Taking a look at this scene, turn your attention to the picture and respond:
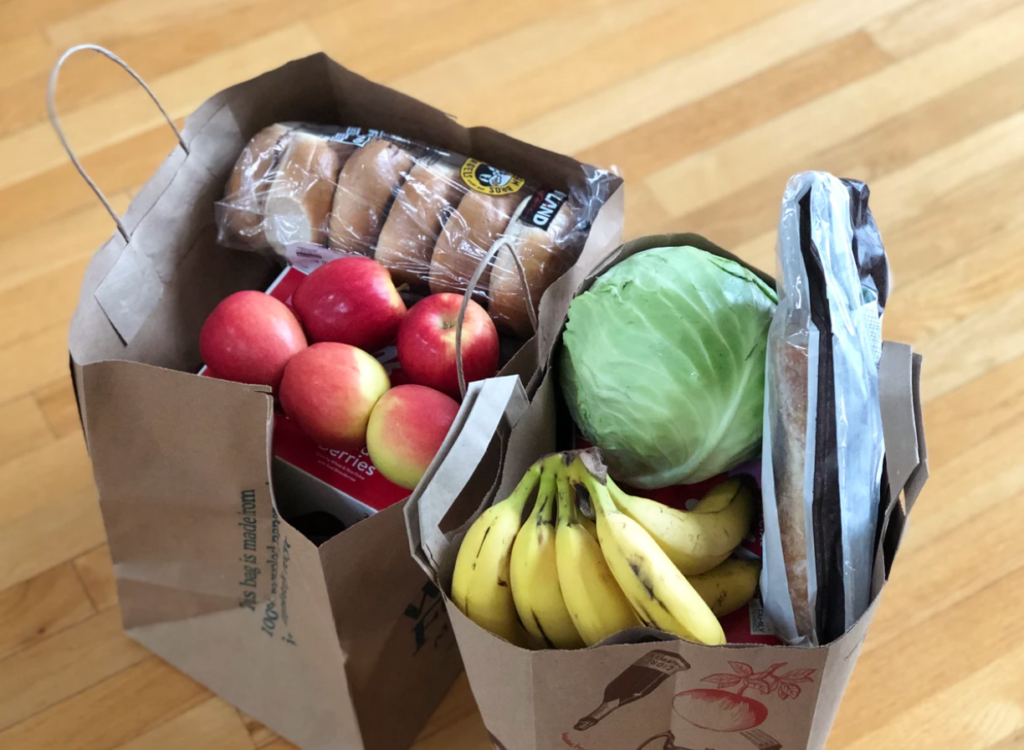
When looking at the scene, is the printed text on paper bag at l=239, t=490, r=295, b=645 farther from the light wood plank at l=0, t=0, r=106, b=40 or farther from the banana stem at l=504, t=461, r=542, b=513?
the light wood plank at l=0, t=0, r=106, b=40

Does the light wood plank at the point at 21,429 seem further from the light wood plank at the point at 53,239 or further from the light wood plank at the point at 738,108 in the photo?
the light wood plank at the point at 738,108

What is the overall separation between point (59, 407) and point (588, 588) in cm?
88

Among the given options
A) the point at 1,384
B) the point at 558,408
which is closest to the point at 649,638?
the point at 558,408

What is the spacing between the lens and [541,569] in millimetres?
672

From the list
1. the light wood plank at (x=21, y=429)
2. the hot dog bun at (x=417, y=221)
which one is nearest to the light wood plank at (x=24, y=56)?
the light wood plank at (x=21, y=429)

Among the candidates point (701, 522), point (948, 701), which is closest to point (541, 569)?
point (701, 522)

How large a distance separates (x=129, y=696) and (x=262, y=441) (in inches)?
18.1

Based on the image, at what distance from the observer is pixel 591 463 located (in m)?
0.66

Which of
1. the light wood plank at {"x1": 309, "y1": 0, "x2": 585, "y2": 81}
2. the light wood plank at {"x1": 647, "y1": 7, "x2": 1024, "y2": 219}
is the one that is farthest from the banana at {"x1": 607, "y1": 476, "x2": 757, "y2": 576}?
the light wood plank at {"x1": 309, "y1": 0, "x2": 585, "y2": 81}

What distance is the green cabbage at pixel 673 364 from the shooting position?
0.74 metres

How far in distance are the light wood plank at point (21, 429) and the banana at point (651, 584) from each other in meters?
0.88

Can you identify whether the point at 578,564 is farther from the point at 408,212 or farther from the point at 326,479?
the point at 408,212

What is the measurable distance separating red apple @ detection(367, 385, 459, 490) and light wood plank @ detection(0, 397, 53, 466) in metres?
Result: 0.63

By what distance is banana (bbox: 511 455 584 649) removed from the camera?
0.67 metres
